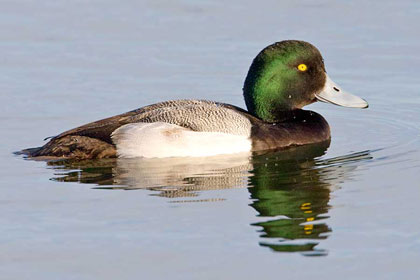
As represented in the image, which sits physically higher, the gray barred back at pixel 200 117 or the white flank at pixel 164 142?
the gray barred back at pixel 200 117

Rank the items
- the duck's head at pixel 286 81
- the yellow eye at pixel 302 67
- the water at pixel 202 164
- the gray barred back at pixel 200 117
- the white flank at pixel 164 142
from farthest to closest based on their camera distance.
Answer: the yellow eye at pixel 302 67
the duck's head at pixel 286 81
the gray barred back at pixel 200 117
the white flank at pixel 164 142
the water at pixel 202 164

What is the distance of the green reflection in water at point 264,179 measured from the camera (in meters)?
7.98

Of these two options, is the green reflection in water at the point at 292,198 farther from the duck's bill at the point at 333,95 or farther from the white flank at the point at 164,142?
the duck's bill at the point at 333,95

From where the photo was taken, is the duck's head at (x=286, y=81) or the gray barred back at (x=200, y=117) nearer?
the gray barred back at (x=200, y=117)

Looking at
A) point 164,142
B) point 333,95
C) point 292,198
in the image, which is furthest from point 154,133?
point 333,95

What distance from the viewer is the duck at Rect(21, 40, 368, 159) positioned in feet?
33.7

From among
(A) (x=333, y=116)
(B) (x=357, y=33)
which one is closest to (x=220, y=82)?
(A) (x=333, y=116)

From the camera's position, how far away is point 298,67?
11.1m

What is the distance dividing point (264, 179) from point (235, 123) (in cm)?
109

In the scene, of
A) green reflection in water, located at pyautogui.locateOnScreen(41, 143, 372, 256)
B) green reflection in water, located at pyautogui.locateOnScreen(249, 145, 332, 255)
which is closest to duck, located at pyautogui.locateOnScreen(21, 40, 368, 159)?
green reflection in water, located at pyautogui.locateOnScreen(41, 143, 372, 256)

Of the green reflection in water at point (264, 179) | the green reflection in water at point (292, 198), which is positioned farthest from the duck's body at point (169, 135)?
the green reflection in water at point (292, 198)

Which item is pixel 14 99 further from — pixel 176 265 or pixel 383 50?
pixel 176 265

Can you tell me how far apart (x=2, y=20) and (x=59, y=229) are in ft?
27.6

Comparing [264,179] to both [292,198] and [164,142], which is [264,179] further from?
[164,142]
